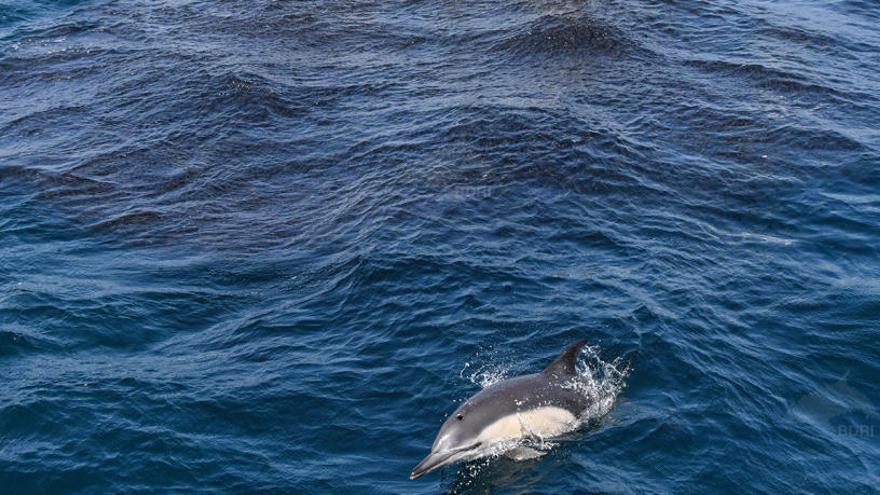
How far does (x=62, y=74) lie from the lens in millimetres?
45312

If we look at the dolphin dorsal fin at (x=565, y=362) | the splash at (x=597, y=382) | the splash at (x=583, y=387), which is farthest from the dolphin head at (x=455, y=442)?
the splash at (x=597, y=382)

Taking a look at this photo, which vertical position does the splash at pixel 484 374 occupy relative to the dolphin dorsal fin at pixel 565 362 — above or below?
below

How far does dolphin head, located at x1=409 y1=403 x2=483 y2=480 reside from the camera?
18.9 m

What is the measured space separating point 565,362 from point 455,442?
3386mm

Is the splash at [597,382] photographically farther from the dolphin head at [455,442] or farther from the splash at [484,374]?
the dolphin head at [455,442]

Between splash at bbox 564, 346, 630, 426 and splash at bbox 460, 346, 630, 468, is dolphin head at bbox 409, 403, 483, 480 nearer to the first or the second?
splash at bbox 460, 346, 630, 468

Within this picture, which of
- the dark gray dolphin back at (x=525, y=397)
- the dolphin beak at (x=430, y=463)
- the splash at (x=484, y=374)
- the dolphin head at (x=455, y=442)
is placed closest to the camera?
the dolphin beak at (x=430, y=463)

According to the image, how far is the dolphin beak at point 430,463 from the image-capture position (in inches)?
736

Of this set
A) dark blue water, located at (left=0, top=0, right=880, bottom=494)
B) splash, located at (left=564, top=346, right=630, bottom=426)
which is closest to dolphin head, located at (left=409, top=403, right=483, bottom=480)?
dark blue water, located at (left=0, top=0, right=880, bottom=494)

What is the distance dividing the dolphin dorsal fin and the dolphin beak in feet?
10.6

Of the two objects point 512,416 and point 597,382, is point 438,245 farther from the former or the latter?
point 512,416

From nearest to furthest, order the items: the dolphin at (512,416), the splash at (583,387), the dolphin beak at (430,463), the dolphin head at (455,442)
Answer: the dolphin beak at (430,463) → the dolphin head at (455,442) → the dolphin at (512,416) → the splash at (583,387)

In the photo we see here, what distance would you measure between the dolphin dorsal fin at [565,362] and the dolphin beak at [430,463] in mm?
3237

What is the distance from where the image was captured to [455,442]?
1909 centimetres
